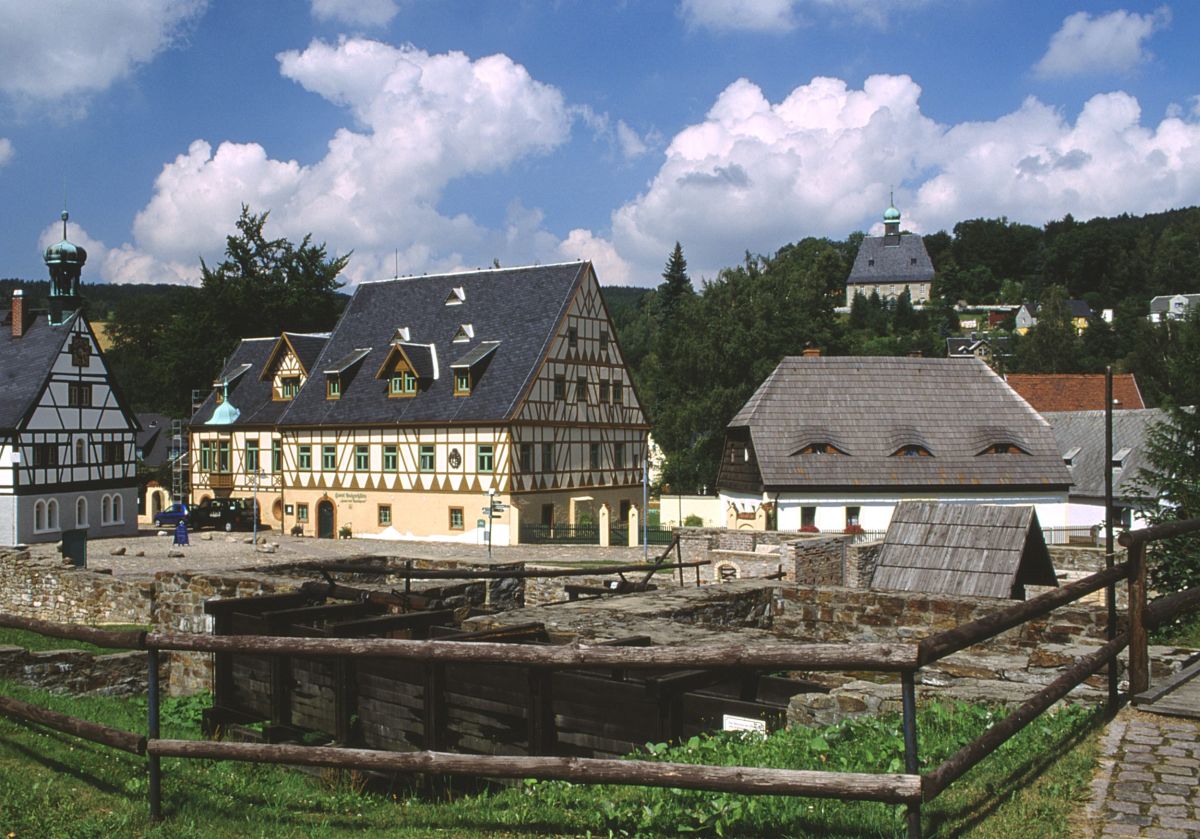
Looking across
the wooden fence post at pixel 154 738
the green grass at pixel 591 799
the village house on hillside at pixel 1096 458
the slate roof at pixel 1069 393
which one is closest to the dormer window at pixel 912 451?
the village house on hillside at pixel 1096 458

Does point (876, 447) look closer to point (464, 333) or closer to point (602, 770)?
point (464, 333)

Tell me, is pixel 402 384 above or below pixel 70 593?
above

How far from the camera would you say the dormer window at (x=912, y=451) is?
4272 centimetres

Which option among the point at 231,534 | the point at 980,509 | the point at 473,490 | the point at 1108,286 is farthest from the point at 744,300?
the point at 1108,286

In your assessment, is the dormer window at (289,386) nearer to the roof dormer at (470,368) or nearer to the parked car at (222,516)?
the parked car at (222,516)

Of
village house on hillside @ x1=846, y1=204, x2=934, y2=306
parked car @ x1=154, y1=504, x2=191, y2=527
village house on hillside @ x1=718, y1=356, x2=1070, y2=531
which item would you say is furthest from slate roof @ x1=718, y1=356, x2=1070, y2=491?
village house on hillside @ x1=846, y1=204, x2=934, y2=306

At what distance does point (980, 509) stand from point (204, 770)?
13.1 meters

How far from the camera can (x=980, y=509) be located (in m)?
17.5

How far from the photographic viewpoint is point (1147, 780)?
5426 millimetres

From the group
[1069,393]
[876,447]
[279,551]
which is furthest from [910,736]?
[1069,393]

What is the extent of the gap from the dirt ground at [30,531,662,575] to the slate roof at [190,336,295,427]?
25.5 ft

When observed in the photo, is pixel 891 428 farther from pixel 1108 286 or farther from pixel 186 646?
pixel 1108 286

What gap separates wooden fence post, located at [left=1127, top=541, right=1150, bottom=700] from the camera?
6.52m

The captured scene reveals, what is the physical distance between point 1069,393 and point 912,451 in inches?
895
